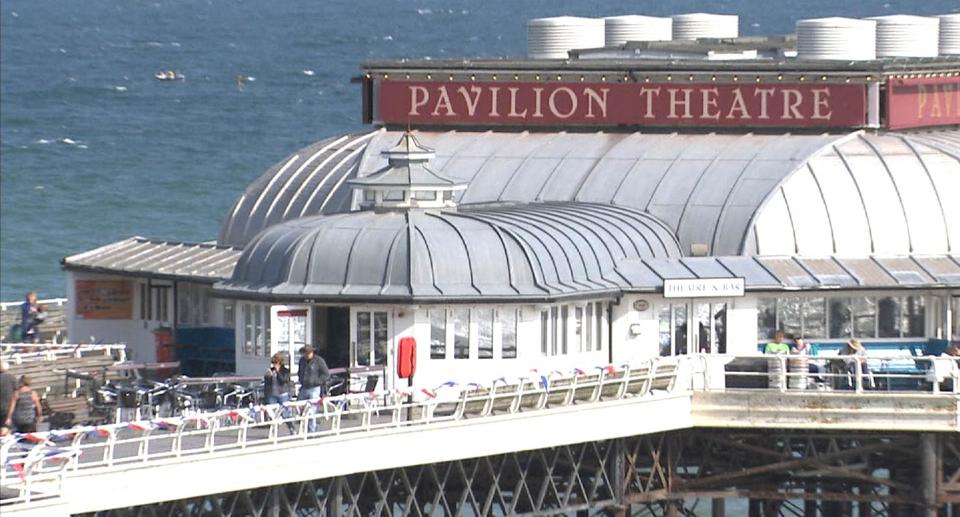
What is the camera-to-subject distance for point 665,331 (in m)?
63.8

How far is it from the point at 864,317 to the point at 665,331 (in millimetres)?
4207

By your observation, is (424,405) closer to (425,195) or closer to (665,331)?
(425,195)

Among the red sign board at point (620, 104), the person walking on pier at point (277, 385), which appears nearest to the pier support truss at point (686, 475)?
the person walking on pier at point (277, 385)

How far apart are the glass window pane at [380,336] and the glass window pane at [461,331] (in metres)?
1.21

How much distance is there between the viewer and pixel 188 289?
6825 centimetres

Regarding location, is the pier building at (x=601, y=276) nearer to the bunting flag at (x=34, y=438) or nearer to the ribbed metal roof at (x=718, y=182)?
the ribbed metal roof at (x=718, y=182)

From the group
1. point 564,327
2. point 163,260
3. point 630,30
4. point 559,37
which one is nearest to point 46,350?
point 163,260

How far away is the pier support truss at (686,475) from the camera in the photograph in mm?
59438

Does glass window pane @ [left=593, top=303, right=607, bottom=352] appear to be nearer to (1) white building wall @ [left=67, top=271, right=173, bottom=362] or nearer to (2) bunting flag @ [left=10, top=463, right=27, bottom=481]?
(1) white building wall @ [left=67, top=271, right=173, bottom=362]

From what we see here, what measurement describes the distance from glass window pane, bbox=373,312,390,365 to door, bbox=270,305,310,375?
47.6 inches

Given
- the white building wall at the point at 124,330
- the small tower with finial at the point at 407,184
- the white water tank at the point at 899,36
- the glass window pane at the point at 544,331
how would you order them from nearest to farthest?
the glass window pane at the point at 544,331 < the small tower with finial at the point at 407,184 < the white building wall at the point at 124,330 < the white water tank at the point at 899,36

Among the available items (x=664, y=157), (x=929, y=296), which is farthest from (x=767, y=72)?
(x=929, y=296)

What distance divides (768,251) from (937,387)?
23.2 feet

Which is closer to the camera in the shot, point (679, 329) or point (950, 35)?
point (679, 329)
